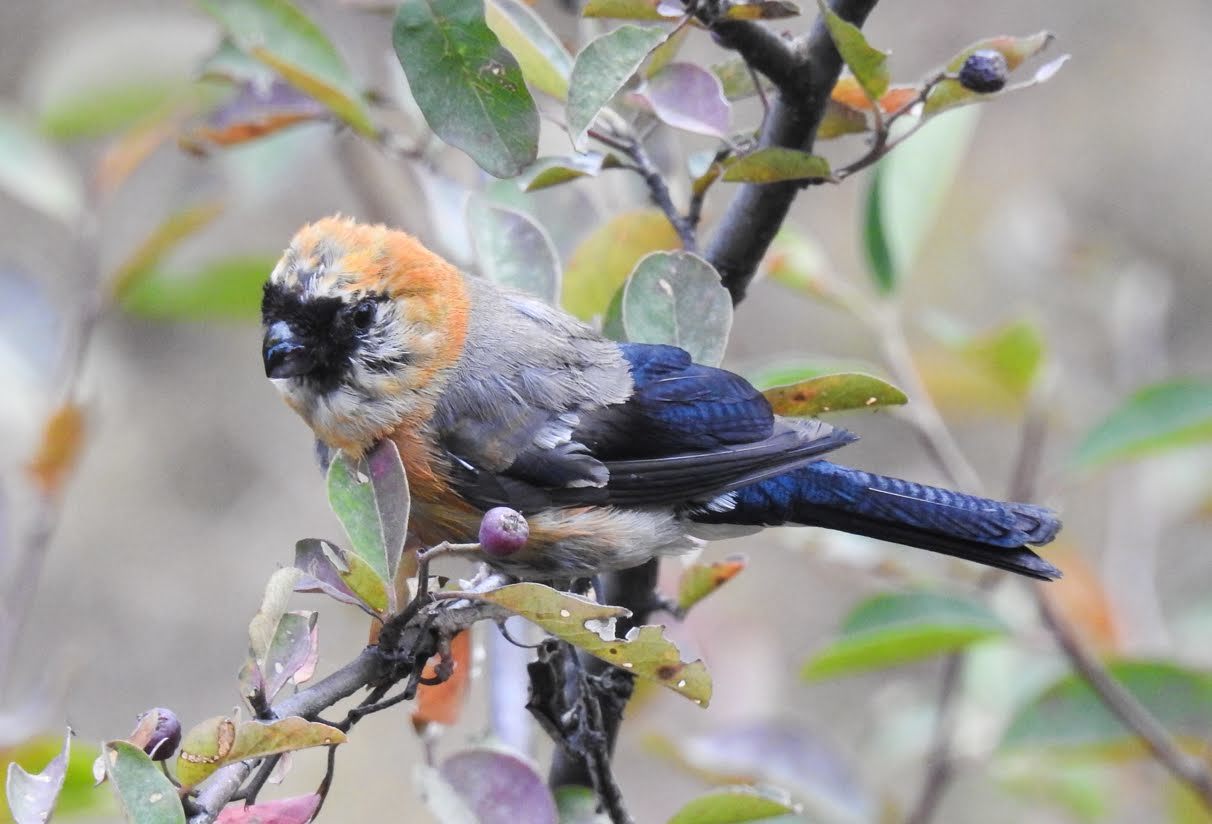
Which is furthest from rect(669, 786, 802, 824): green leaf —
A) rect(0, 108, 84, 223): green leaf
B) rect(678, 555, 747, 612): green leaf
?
rect(0, 108, 84, 223): green leaf

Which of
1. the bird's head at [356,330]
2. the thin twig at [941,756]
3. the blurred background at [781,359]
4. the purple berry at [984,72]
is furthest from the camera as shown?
the blurred background at [781,359]

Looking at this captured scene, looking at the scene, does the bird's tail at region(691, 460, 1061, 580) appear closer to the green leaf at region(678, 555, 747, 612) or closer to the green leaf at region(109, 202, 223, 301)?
the green leaf at region(678, 555, 747, 612)

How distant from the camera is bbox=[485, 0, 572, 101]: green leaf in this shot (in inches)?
95.7

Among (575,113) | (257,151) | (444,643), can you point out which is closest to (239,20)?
(257,151)

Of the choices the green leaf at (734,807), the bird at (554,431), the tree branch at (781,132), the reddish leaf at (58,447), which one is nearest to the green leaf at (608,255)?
the bird at (554,431)

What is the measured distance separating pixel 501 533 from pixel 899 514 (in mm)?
1144

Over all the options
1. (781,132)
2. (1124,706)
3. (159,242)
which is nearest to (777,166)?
(781,132)

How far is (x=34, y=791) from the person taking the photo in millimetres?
1746

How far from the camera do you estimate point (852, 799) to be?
3.30 m

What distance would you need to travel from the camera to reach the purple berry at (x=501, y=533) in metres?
2.03

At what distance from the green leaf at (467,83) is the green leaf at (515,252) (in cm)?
53

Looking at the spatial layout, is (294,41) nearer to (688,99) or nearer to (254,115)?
(254,115)

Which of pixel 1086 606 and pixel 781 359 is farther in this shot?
pixel 781 359

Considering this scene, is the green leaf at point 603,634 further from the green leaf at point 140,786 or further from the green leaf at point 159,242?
the green leaf at point 159,242
